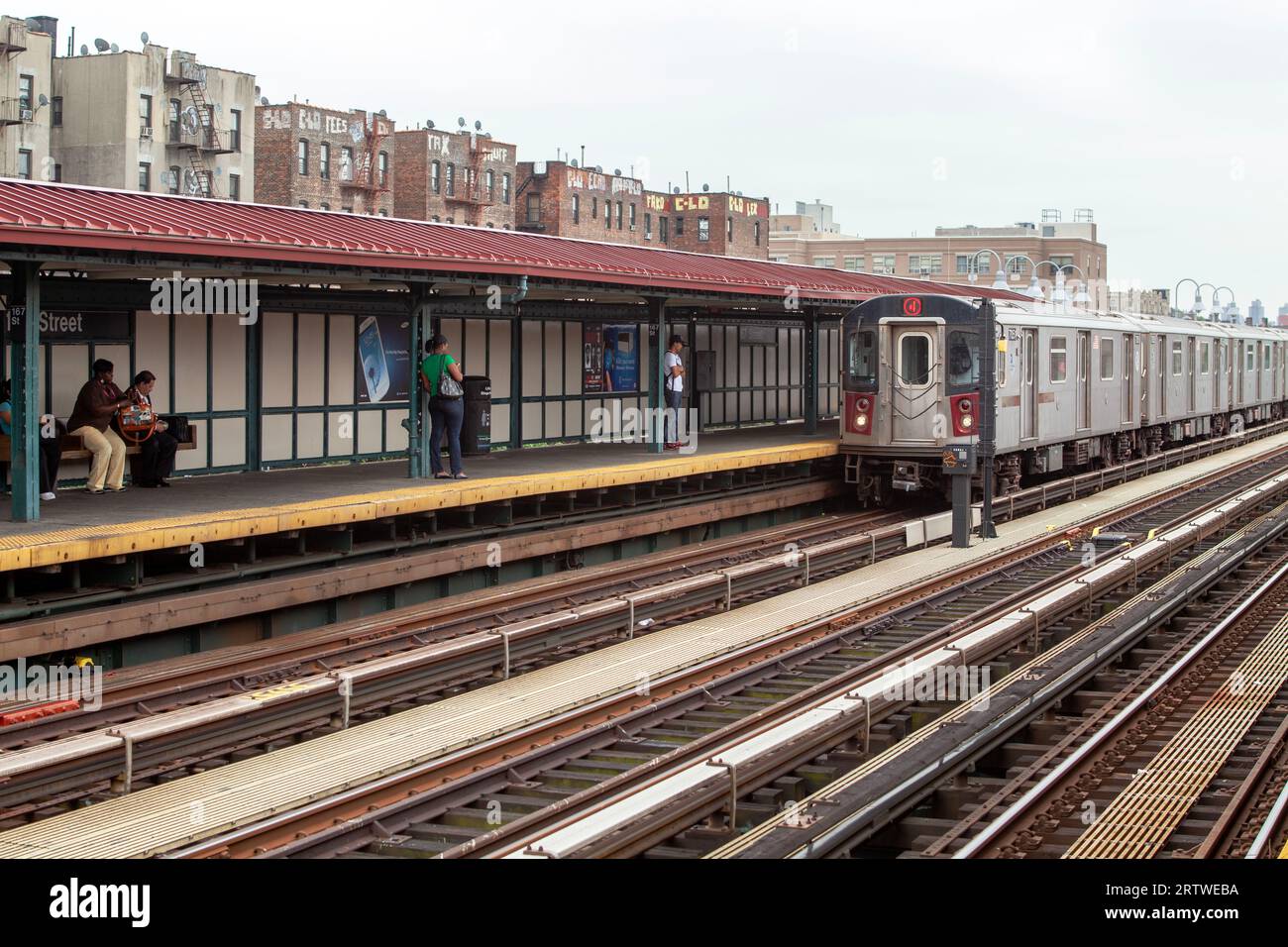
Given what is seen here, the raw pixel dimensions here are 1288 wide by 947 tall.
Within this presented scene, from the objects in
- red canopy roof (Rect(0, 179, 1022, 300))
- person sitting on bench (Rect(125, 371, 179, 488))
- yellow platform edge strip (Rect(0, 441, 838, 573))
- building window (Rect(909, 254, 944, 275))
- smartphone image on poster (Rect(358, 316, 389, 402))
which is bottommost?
yellow platform edge strip (Rect(0, 441, 838, 573))

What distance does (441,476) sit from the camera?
17031 mm

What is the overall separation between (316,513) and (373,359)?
206 inches

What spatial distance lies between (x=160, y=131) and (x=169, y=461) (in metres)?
54.8

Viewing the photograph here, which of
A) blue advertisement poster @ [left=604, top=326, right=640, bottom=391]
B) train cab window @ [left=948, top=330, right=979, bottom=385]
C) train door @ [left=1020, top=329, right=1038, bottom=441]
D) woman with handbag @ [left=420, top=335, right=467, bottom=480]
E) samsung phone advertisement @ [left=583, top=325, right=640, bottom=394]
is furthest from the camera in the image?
blue advertisement poster @ [left=604, top=326, right=640, bottom=391]

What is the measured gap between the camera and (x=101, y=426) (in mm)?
14117

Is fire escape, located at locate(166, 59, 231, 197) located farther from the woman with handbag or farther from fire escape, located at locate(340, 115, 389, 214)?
the woman with handbag

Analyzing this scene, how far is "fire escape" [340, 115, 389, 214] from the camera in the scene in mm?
73500

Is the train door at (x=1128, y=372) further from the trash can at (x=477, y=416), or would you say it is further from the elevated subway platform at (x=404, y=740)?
the trash can at (x=477, y=416)

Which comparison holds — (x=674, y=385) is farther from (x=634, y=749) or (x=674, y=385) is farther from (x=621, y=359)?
(x=634, y=749)

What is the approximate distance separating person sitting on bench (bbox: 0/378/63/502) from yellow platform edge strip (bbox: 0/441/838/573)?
1.91 meters

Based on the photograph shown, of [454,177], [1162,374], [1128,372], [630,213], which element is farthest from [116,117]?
[1128,372]

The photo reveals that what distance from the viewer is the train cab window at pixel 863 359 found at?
72.9ft

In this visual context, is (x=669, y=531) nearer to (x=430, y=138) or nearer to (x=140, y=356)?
(x=140, y=356)

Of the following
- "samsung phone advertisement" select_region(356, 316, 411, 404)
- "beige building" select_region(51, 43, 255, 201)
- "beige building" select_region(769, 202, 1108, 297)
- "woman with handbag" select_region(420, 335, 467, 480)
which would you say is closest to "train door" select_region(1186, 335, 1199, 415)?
"samsung phone advertisement" select_region(356, 316, 411, 404)
